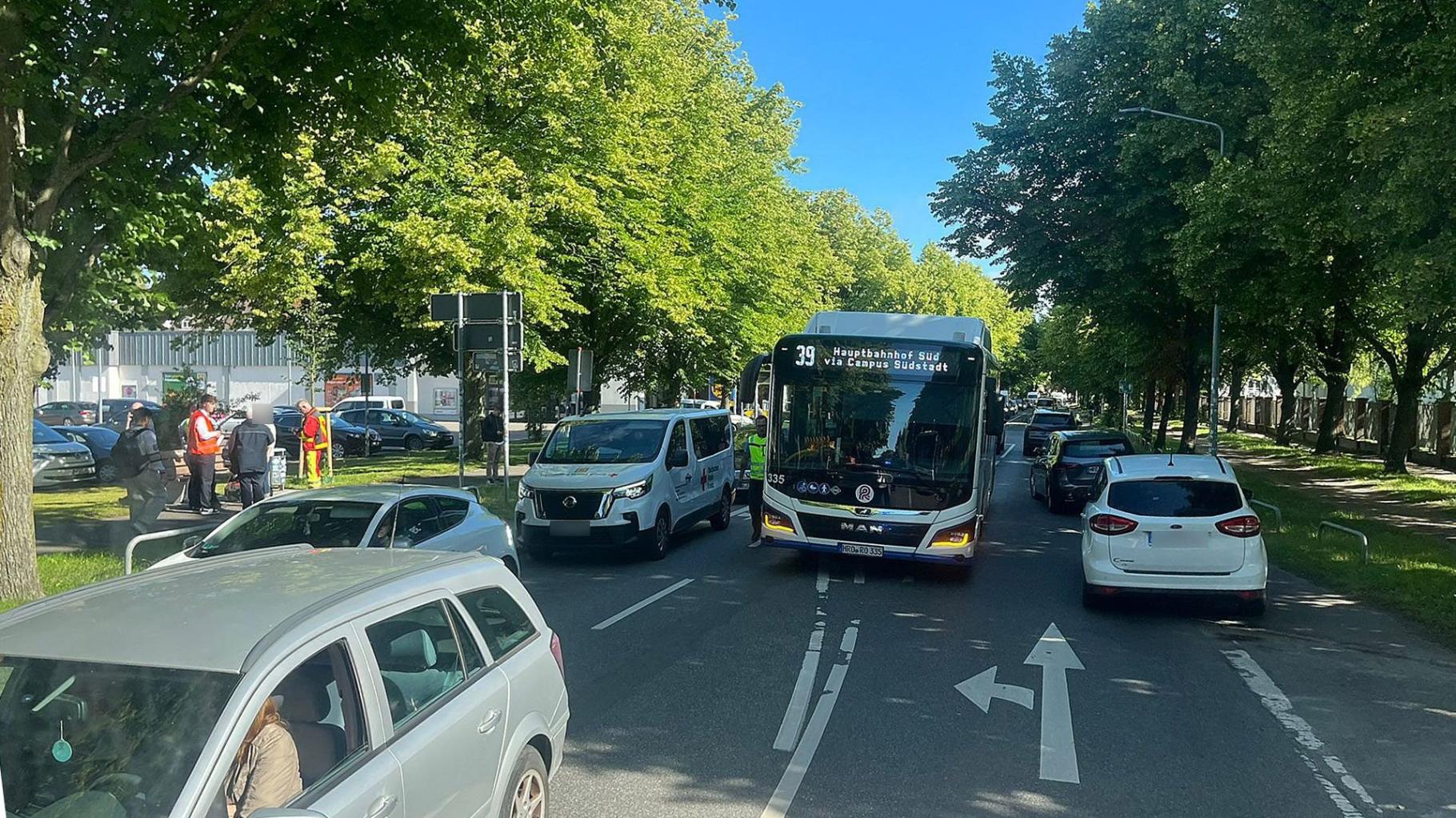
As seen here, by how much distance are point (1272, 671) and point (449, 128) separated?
18758 millimetres

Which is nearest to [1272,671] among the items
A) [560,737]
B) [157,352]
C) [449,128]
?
[560,737]

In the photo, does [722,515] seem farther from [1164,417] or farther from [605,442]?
[1164,417]

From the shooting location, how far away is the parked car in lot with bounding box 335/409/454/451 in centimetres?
3897

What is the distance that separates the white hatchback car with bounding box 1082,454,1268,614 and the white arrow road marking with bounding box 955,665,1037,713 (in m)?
3.04

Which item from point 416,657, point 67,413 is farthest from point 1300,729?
point 67,413

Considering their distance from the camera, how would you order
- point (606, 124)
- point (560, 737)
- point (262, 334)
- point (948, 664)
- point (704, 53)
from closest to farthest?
1. point (560, 737)
2. point (948, 664)
3. point (606, 124)
4. point (262, 334)
5. point (704, 53)

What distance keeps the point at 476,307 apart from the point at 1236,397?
176ft

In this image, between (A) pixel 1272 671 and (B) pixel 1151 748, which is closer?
(B) pixel 1151 748

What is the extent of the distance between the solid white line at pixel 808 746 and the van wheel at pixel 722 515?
8403 mm

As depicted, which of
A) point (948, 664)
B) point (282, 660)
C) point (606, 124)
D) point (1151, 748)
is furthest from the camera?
point (606, 124)

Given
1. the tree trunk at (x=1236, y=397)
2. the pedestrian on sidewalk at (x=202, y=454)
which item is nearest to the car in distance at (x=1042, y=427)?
the tree trunk at (x=1236, y=397)

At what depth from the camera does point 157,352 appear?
6781 centimetres

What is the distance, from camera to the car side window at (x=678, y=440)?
14.8 m

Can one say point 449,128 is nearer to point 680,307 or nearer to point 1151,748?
point 680,307
